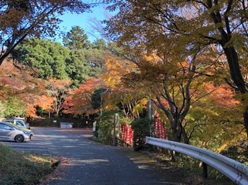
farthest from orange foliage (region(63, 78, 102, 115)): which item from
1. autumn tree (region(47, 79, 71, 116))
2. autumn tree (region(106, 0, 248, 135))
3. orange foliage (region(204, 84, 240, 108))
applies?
autumn tree (region(106, 0, 248, 135))

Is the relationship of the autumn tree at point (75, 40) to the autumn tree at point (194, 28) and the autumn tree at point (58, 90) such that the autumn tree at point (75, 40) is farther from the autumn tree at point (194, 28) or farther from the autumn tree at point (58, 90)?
the autumn tree at point (194, 28)

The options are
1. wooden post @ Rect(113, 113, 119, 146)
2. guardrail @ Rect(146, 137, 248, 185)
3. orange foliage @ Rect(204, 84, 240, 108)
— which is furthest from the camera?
wooden post @ Rect(113, 113, 119, 146)

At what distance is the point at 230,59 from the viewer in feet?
26.5

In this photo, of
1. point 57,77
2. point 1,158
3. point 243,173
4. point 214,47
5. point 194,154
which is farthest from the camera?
point 57,77

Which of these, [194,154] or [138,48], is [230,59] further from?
[138,48]

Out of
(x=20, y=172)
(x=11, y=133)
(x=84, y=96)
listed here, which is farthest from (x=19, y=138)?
(x=84, y=96)

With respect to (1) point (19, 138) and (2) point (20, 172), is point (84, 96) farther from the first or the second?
(2) point (20, 172)

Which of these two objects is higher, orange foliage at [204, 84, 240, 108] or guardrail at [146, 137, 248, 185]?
orange foliage at [204, 84, 240, 108]

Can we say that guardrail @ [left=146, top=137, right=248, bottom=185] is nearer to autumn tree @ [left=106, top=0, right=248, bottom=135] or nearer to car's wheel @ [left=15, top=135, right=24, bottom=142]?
autumn tree @ [left=106, top=0, right=248, bottom=135]

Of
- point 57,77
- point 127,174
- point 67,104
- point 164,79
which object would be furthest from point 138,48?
point 57,77

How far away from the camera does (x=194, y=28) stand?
26.2ft

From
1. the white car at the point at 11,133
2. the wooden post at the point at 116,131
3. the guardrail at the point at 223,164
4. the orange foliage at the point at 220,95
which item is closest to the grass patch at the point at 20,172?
the guardrail at the point at 223,164

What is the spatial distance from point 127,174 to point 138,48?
5.46 metres

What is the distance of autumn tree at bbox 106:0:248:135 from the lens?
7461 mm
